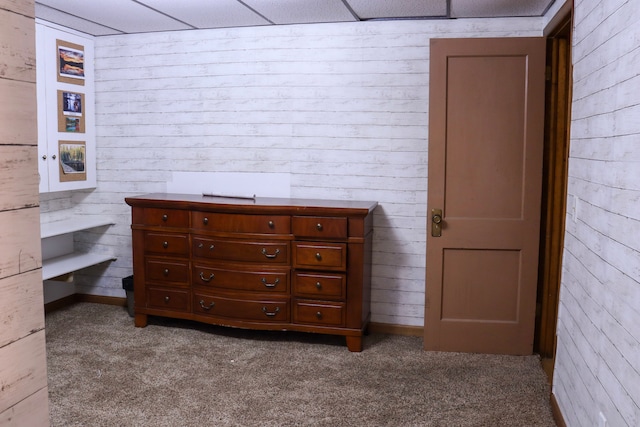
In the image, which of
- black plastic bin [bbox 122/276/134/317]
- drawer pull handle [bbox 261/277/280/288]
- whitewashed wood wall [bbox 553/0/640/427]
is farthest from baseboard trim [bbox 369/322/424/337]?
black plastic bin [bbox 122/276/134/317]

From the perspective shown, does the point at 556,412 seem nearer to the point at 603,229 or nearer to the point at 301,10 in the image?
the point at 603,229

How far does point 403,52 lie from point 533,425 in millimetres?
2500

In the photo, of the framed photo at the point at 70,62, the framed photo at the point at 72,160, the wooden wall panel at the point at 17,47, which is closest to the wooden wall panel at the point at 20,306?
the wooden wall panel at the point at 17,47

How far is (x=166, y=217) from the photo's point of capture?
158 inches

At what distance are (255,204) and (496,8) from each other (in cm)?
198

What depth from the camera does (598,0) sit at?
92.1 inches

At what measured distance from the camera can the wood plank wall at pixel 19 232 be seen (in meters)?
1.30

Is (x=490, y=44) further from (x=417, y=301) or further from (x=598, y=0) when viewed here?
(x=417, y=301)

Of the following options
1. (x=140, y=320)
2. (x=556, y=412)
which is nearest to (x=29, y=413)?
(x=556, y=412)

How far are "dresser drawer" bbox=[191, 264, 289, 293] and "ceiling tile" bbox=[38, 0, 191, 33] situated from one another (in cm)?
174

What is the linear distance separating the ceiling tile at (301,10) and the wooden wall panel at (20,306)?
2.59 m

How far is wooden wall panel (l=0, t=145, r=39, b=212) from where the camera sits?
1.31m

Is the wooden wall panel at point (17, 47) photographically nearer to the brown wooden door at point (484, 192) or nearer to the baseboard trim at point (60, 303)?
the brown wooden door at point (484, 192)

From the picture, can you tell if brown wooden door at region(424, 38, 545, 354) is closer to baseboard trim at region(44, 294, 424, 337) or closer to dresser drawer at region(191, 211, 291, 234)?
baseboard trim at region(44, 294, 424, 337)
